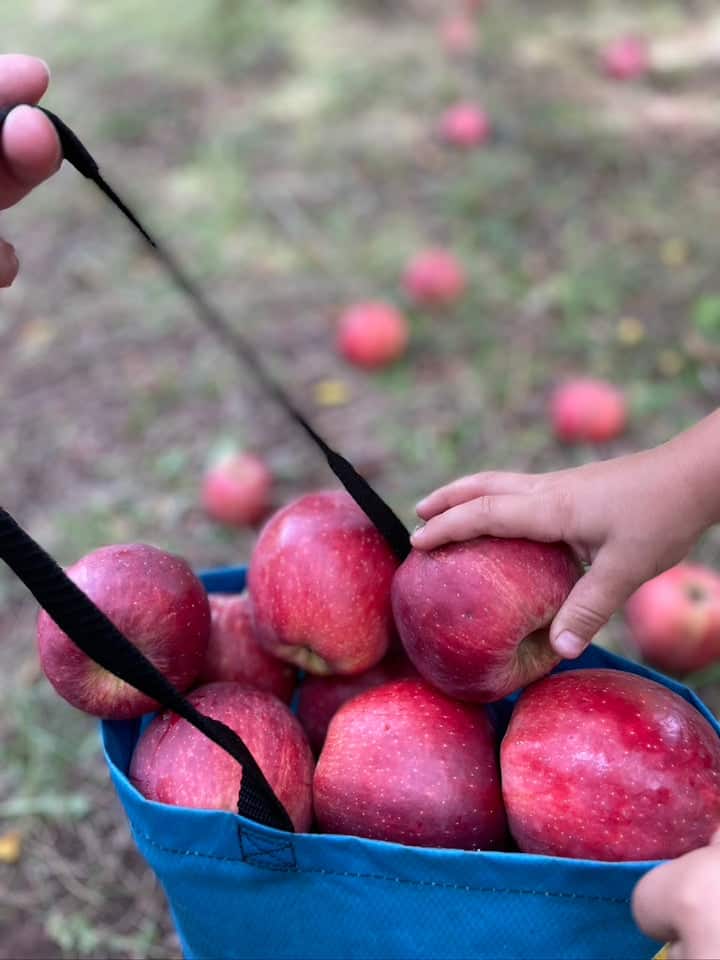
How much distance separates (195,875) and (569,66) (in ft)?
16.4

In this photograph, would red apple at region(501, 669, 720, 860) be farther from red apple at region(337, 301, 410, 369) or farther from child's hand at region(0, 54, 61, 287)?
red apple at region(337, 301, 410, 369)

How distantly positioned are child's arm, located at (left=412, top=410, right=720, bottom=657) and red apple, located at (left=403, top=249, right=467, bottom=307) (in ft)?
7.26

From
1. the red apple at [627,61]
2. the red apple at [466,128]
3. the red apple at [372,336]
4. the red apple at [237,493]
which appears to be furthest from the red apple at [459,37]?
the red apple at [237,493]

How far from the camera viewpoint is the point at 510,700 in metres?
1.38

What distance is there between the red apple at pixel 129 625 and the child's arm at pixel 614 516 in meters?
0.40

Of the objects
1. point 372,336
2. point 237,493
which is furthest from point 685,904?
point 372,336

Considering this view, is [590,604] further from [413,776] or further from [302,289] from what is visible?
[302,289]

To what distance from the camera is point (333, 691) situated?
1.37 metres

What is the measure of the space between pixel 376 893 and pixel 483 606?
36 cm

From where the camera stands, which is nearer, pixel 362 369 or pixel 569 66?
pixel 362 369

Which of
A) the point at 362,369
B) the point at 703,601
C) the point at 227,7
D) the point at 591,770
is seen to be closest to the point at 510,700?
the point at 591,770

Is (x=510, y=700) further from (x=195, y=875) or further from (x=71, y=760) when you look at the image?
(x=71, y=760)

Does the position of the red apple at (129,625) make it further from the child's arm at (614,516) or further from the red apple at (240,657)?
the child's arm at (614,516)

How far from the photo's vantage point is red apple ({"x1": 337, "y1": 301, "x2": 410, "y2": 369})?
121 inches
